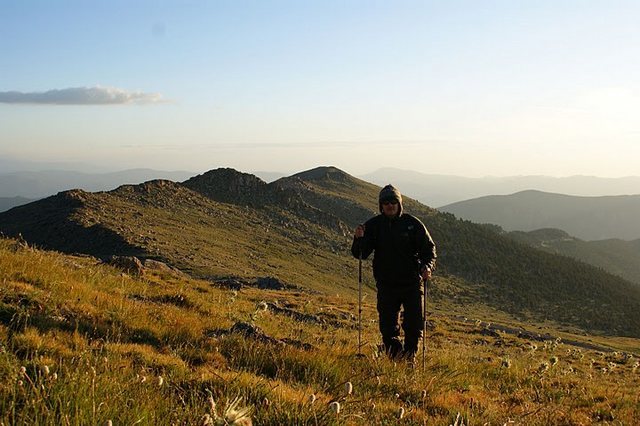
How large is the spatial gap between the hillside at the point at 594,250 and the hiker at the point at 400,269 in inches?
4979

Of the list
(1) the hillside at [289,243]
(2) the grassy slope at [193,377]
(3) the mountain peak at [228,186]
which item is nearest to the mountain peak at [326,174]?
(1) the hillside at [289,243]

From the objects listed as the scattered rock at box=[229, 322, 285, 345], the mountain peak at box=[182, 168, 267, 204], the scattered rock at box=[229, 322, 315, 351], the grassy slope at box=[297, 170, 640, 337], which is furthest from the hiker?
the mountain peak at box=[182, 168, 267, 204]

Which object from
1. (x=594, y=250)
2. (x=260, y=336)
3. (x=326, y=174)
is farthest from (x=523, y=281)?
(x=594, y=250)

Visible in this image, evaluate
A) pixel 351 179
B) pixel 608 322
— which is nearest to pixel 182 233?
pixel 608 322

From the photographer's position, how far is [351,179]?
4232 inches

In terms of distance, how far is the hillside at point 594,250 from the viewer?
132 meters

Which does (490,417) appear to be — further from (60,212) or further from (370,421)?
(60,212)

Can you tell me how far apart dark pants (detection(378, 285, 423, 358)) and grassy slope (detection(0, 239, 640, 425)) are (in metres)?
0.47

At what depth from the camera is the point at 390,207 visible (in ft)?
28.8

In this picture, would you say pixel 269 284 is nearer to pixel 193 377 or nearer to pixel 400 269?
pixel 400 269

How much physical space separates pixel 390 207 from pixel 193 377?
479 centimetres

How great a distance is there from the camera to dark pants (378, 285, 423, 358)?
28.1 feet

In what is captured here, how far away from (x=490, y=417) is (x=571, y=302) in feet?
221

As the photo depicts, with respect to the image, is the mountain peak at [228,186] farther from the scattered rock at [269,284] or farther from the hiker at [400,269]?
the hiker at [400,269]
